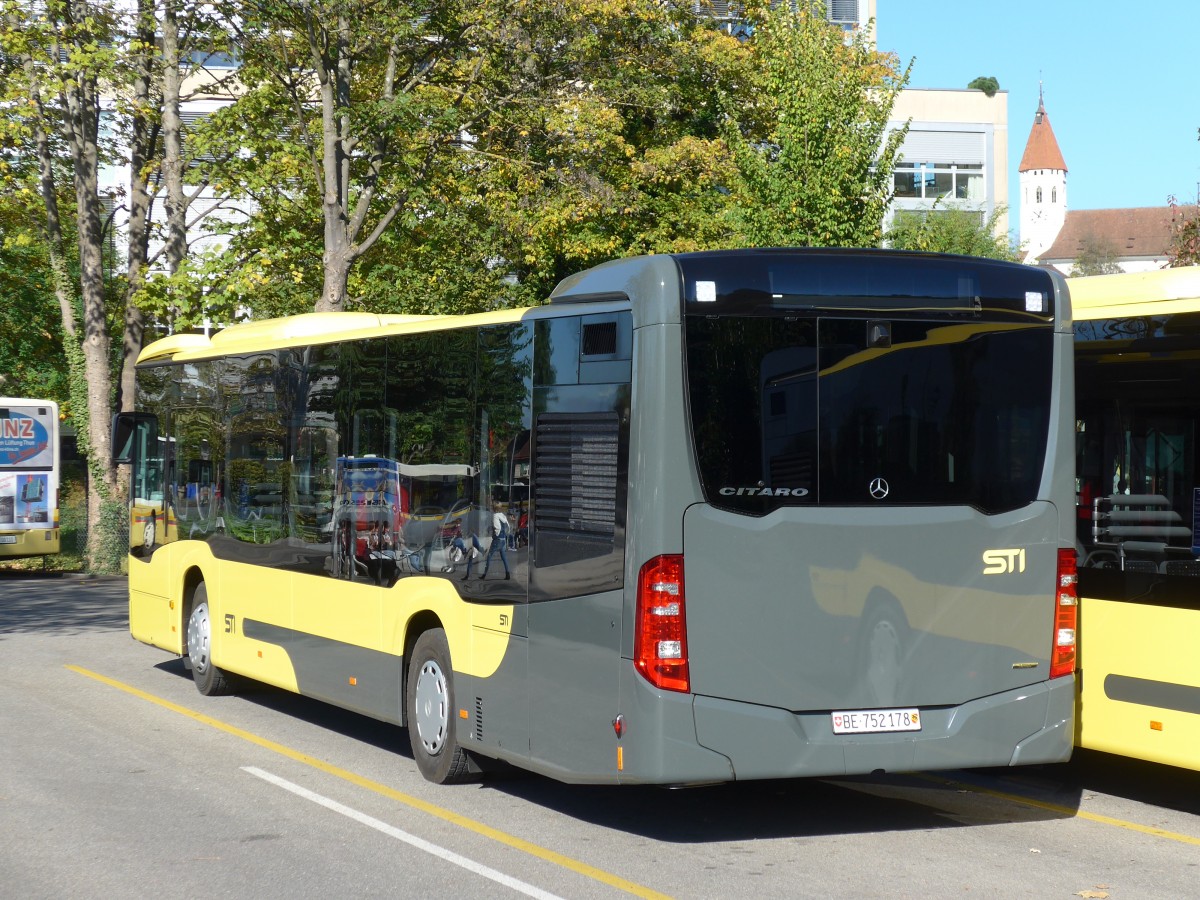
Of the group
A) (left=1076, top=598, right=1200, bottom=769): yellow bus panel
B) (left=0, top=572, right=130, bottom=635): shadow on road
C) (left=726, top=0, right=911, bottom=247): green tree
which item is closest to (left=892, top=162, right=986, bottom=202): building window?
(left=726, top=0, right=911, bottom=247): green tree

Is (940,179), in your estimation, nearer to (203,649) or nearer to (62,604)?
(62,604)

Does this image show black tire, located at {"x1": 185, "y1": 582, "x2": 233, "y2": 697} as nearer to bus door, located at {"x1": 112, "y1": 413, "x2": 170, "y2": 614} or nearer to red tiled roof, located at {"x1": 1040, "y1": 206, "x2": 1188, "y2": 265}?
bus door, located at {"x1": 112, "y1": 413, "x2": 170, "y2": 614}

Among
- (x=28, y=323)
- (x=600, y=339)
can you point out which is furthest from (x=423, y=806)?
(x=28, y=323)

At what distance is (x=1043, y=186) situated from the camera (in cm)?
16938

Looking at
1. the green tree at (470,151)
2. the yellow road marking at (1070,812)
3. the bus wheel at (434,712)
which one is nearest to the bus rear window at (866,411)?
the yellow road marking at (1070,812)

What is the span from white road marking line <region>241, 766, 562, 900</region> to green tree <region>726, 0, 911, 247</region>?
628 inches

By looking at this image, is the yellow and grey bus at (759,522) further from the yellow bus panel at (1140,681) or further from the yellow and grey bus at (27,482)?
the yellow and grey bus at (27,482)

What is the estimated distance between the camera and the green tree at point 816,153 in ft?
76.6

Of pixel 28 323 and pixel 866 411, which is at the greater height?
pixel 28 323

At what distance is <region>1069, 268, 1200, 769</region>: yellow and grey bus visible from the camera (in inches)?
333

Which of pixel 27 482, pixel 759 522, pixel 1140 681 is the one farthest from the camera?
pixel 27 482

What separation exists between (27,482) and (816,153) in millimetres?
16577

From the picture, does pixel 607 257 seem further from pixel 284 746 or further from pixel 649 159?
pixel 284 746

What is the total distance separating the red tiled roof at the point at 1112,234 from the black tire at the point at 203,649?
150245 mm
